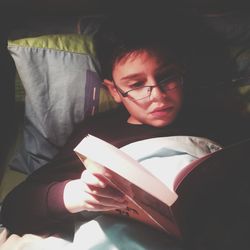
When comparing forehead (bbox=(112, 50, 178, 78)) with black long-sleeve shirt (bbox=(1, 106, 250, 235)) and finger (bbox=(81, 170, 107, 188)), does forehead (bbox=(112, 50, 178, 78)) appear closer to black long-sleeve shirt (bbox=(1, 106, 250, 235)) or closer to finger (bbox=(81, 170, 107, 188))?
black long-sleeve shirt (bbox=(1, 106, 250, 235))

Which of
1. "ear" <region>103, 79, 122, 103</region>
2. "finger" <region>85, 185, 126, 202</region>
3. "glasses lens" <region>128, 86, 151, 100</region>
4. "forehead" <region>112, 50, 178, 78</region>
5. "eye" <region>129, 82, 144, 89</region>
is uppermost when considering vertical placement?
"forehead" <region>112, 50, 178, 78</region>

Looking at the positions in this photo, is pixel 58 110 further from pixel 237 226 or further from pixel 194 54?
pixel 237 226

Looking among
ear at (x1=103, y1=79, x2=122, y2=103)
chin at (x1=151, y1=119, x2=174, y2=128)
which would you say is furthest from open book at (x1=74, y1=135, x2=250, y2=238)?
ear at (x1=103, y1=79, x2=122, y2=103)

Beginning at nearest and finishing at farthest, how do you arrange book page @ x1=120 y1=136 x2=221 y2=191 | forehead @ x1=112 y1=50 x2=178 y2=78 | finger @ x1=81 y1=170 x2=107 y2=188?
finger @ x1=81 y1=170 x2=107 y2=188, book page @ x1=120 y1=136 x2=221 y2=191, forehead @ x1=112 y1=50 x2=178 y2=78

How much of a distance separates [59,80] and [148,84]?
33cm

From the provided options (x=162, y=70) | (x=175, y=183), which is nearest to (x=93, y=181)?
(x=175, y=183)

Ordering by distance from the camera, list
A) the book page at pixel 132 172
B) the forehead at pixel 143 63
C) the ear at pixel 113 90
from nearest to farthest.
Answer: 1. the book page at pixel 132 172
2. the forehead at pixel 143 63
3. the ear at pixel 113 90

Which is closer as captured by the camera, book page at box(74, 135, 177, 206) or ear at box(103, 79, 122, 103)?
book page at box(74, 135, 177, 206)

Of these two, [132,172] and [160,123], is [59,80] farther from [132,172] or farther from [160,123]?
[132,172]

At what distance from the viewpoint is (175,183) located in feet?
2.24

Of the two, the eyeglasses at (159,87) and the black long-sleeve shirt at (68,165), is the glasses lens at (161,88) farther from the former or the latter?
the black long-sleeve shirt at (68,165)

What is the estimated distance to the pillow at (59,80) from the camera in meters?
1.19

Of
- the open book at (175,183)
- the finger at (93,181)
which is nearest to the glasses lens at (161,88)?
the open book at (175,183)

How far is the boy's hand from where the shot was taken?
0.77 meters
